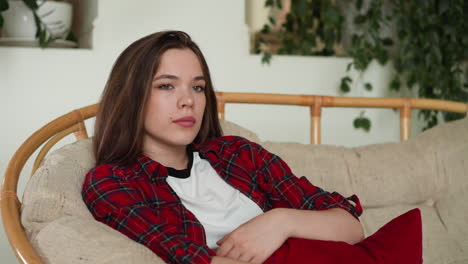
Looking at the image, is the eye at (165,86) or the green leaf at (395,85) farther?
the green leaf at (395,85)

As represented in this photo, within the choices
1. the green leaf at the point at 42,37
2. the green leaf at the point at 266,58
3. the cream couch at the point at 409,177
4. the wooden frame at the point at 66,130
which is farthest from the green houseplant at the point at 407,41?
the green leaf at the point at 42,37

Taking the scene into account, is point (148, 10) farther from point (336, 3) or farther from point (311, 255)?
point (311, 255)

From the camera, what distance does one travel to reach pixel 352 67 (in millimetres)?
2197

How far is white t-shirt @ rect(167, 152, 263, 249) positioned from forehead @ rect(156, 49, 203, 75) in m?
0.20

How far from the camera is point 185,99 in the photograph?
1.06 meters

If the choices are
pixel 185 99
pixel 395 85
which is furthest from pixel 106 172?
pixel 395 85

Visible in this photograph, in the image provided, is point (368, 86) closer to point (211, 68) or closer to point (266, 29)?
point (266, 29)

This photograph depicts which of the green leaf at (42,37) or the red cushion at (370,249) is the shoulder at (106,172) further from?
the green leaf at (42,37)

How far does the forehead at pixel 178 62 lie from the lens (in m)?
1.08

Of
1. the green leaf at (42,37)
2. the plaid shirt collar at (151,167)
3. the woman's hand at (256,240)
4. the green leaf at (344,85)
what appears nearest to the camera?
the woman's hand at (256,240)

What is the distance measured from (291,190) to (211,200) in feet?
0.55

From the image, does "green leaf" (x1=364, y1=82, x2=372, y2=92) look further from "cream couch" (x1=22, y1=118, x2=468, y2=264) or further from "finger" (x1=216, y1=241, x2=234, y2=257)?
"finger" (x1=216, y1=241, x2=234, y2=257)

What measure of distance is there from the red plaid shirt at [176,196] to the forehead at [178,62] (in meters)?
0.18

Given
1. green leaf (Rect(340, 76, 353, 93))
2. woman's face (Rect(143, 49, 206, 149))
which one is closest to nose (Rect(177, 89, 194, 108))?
woman's face (Rect(143, 49, 206, 149))
